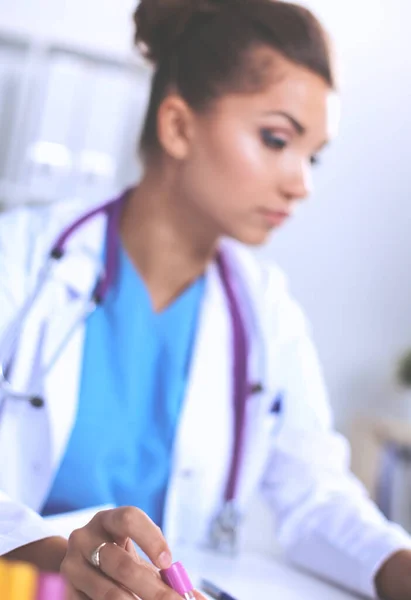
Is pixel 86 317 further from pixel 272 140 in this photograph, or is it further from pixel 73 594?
pixel 73 594

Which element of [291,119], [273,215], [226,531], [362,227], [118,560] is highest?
[291,119]

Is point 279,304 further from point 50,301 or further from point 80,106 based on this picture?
point 80,106

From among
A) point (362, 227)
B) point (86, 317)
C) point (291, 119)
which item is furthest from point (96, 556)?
point (362, 227)

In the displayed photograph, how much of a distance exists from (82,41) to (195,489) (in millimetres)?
1063

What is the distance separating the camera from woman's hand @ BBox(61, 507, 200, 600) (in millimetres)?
429

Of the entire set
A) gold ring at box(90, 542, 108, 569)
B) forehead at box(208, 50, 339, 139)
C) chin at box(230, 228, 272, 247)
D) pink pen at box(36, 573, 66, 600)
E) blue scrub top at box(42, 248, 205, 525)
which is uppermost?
forehead at box(208, 50, 339, 139)

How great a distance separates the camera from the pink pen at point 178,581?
1.43ft

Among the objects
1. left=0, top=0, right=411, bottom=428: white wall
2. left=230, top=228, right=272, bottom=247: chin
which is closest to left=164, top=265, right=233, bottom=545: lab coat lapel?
left=230, top=228, right=272, bottom=247: chin

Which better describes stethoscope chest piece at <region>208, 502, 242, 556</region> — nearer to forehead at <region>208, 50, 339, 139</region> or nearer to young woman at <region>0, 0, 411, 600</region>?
young woman at <region>0, 0, 411, 600</region>

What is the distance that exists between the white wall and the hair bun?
89cm

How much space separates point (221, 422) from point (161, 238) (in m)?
0.22

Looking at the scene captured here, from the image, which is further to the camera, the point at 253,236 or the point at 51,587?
the point at 253,236

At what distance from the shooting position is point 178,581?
17.3 inches

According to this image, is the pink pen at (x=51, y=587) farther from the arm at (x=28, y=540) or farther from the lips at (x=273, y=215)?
the lips at (x=273, y=215)
